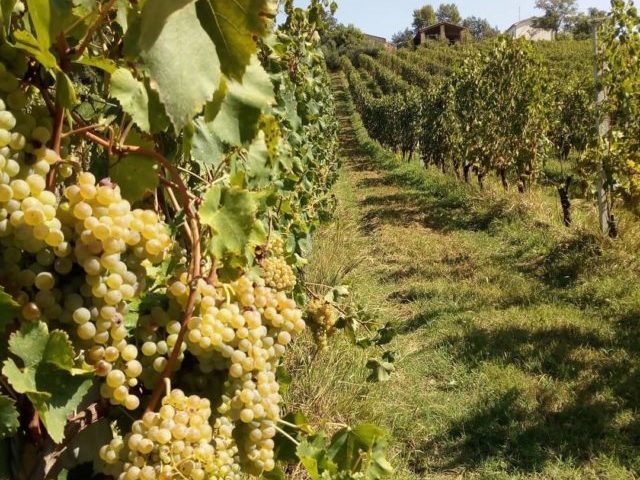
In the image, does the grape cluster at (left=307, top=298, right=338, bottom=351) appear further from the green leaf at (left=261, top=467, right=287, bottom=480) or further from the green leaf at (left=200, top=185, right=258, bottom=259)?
the green leaf at (left=200, top=185, right=258, bottom=259)

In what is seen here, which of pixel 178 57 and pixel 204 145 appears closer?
pixel 178 57

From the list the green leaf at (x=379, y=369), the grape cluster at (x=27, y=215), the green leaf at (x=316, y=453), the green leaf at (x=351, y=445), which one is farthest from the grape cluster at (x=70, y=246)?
the green leaf at (x=379, y=369)

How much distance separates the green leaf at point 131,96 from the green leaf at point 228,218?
0.53 ft

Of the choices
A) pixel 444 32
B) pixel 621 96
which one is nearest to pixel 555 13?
pixel 444 32

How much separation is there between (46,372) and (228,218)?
37 cm

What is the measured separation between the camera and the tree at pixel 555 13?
62.8 meters

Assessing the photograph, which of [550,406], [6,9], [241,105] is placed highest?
[6,9]

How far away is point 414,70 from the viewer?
131 ft

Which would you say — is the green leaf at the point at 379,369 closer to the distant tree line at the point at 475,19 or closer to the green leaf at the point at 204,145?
the green leaf at the point at 204,145

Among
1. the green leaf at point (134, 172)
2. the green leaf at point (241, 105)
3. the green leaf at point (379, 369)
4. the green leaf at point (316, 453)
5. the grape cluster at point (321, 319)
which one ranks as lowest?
the green leaf at point (379, 369)

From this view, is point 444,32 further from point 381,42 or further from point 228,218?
point 228,218

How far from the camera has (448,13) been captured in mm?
91438

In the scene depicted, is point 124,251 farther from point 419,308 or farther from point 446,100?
point 446,100

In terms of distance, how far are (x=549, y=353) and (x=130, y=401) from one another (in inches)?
187
